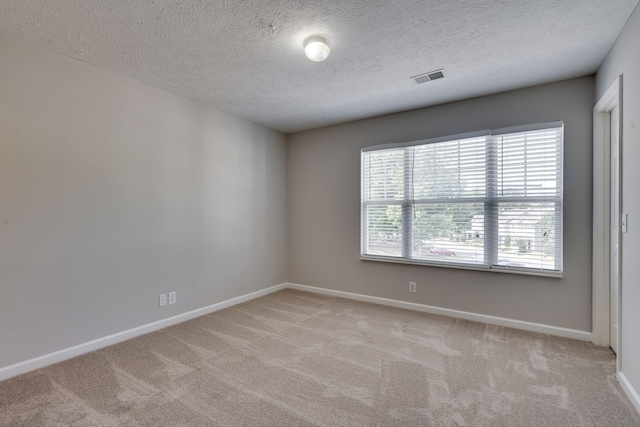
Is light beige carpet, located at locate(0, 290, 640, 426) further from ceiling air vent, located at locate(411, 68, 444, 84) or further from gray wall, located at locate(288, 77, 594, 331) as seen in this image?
ceiling air vent, located at locate(411, 68, 444, 84)

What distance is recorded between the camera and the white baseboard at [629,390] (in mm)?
1890

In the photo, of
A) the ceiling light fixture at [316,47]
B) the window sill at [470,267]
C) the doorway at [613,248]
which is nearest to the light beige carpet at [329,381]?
the doorway at [613,248]

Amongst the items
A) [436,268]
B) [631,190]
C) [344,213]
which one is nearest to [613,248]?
[631,190]

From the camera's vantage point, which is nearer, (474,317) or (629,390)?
(629,390)

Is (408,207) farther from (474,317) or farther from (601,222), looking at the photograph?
(601,222)

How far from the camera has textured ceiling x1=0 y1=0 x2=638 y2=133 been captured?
6.44ft

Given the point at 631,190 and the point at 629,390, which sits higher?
the point at 631,190

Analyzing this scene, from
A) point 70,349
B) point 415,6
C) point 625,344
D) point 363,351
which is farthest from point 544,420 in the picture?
point 70,349

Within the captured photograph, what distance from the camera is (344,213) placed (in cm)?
444

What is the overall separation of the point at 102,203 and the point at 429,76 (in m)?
3.29

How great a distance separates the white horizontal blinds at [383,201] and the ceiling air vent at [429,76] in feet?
3.52

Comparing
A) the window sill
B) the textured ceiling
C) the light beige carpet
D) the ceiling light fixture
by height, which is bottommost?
the light beige carpet

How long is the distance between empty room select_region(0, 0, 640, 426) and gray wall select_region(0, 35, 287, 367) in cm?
2

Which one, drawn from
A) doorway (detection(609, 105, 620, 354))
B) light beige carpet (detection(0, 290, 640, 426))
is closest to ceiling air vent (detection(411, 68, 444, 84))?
doorway (detection(609, 105, 620, 354))
